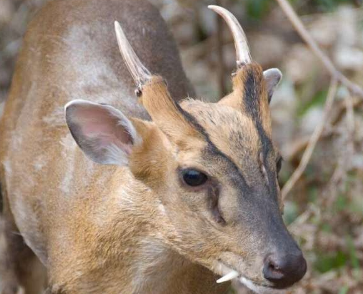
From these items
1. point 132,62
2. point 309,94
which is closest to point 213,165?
point 132,62

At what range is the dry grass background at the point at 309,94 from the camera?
772 cm

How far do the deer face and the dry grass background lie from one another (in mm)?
2228

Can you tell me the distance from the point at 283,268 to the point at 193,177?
61cm

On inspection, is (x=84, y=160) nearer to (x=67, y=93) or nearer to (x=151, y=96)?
(x=67, y=93)

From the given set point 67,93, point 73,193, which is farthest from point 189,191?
point 67,93

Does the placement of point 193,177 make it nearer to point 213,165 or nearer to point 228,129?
point 213,165

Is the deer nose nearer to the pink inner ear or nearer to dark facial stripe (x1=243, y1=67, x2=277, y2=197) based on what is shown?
dark facial stripe (x1=243, y1=67, x2=277, y2=197)

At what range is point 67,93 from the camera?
663cm

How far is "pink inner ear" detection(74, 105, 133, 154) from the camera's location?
213 inches

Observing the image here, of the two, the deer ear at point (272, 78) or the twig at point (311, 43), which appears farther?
the twig at point (311, 43)

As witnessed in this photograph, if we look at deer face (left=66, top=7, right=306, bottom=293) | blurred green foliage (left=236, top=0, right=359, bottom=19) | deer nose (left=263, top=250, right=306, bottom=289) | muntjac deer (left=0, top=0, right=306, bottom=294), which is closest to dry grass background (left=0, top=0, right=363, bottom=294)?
blurred green foliage (left=236, top=0, right=359, bottom=19)

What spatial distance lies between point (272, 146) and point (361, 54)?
5005 mm

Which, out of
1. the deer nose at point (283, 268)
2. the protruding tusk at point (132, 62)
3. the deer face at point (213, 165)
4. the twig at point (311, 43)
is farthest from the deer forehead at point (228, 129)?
the twig at point (311, 43)

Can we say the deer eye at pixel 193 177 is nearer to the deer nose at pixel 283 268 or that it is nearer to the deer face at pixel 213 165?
the deer face at pixel 213 165
